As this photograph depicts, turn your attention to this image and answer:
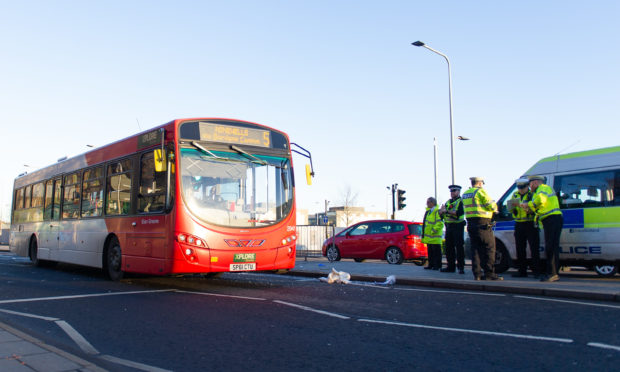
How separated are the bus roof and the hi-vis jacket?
1.02 meters

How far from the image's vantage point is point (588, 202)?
10.1 metres

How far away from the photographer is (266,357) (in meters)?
4.57

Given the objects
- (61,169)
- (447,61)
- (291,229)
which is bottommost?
(291,229)

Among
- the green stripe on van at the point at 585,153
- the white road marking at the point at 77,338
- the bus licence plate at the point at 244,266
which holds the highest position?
the green stripe on van at the point at 585,153

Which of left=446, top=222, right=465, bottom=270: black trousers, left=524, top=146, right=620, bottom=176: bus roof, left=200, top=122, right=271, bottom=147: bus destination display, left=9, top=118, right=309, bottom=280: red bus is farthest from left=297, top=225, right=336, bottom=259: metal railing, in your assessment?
left=524, top=146, right=620, bottom=176: bus roof

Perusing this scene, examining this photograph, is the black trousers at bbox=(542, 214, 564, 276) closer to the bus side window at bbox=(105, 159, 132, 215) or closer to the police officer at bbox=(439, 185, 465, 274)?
the police officer at bbox=(439, 185, 465, 274)

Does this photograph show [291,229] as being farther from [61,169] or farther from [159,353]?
[61,169]

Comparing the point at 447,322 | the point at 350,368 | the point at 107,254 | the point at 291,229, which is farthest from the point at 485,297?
the point at 107,254

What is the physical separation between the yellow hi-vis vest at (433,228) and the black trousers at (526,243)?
2.89m

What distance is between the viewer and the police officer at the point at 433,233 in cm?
1327

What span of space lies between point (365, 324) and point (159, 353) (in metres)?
2.34

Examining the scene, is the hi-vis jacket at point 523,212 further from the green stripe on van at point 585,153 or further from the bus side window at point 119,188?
the bus side window at point 119,188

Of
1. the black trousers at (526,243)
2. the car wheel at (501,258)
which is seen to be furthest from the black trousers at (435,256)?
the black trousers at (526,243)

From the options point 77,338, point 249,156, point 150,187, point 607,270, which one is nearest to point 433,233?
point 607,270
